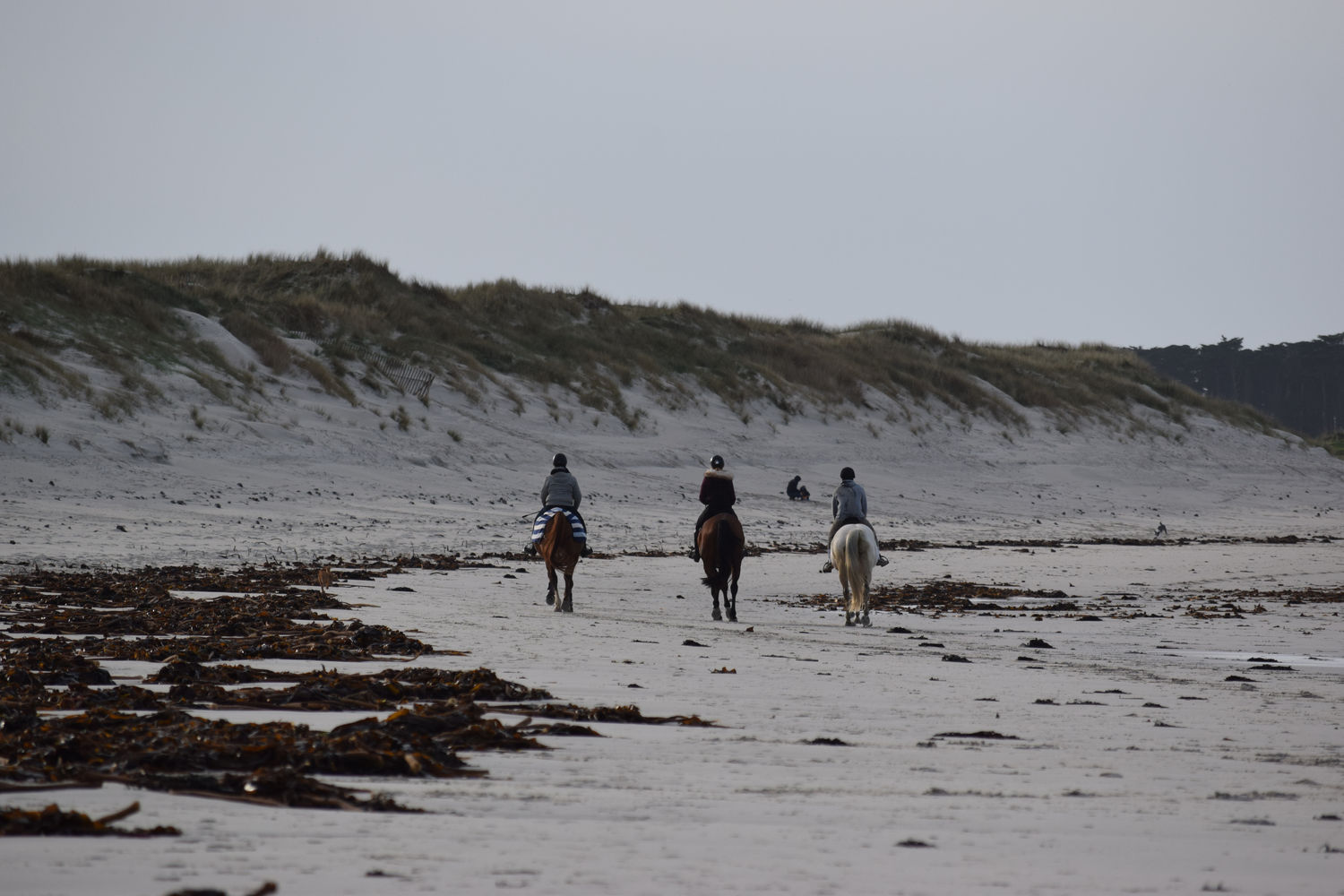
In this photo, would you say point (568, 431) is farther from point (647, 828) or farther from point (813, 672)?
point (647, 828)

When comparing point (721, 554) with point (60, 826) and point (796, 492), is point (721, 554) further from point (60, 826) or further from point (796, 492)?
point (796, 492)

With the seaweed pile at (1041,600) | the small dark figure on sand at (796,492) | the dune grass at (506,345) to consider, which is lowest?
the seaweed pile at (1041,600)

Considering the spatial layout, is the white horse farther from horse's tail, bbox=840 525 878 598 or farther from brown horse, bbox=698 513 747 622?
brown horse, bbox=698 513 747 622

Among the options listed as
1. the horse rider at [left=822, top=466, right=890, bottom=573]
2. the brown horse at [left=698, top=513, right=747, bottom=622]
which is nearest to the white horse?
the horse rider at [left=822, top=466, right=890, bottom=573]

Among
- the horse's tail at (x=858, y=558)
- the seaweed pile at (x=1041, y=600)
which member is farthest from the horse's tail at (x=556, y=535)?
the seaweed pile at (x=1041, y=600)

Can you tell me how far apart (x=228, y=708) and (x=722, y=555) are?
27.7 ft

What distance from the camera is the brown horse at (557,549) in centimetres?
1397

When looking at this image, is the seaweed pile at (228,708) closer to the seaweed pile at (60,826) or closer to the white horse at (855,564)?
the seaweed pile at (60,826)

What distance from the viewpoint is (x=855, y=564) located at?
13.3 m

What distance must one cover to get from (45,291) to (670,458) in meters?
14.9

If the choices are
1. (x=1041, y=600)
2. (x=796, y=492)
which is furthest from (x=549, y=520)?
(x=796, y=492)

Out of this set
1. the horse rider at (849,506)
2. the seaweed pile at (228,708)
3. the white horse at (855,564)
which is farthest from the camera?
the horse rider at (849,506)

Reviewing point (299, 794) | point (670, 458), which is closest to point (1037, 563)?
point (670, 458)

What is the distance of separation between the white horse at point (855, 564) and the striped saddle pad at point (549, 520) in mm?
2751
